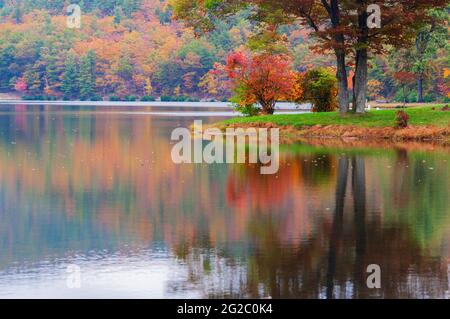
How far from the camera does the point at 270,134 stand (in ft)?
136

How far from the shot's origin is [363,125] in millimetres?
40438

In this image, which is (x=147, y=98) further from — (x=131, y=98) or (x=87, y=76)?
(x=87, y=76)

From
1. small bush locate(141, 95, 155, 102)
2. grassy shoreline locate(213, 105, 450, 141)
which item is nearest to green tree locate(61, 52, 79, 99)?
small bush locate(141, 95, 155, 102)

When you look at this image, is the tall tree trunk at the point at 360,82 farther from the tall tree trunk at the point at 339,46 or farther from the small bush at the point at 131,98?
the small bush at the point at 131,98

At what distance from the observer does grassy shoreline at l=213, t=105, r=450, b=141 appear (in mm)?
38750

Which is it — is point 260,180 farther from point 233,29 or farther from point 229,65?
point 233,29

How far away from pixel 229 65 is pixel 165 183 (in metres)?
27.3

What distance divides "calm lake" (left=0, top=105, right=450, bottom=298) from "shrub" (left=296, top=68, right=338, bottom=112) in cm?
1928

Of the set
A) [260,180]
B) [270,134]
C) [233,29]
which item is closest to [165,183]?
[260,180]

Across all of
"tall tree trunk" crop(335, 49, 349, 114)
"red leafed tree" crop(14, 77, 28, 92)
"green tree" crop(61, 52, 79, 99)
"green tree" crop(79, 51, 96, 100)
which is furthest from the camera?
"red leafed tree" crop(14, 77, 28, 92)

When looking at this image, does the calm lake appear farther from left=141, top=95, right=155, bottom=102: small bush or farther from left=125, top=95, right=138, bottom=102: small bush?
left=125, top=95, right=138, bottom=102: small bush

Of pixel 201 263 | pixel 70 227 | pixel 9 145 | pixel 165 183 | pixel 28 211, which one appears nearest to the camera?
pixel 201 263

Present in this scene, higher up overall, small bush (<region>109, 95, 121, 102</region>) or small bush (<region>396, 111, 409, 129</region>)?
small bush (<region>396, 111, 409, 129</region>)

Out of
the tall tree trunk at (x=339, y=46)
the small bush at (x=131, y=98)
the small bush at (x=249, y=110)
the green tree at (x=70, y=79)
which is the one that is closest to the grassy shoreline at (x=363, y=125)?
the tall tree trunk at (x=339, y=46)
